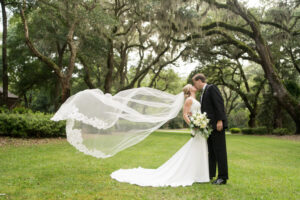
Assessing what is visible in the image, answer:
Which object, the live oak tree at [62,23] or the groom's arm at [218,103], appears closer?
the groom's arm at [218,103]

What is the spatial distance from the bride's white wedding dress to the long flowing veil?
2.38 feet

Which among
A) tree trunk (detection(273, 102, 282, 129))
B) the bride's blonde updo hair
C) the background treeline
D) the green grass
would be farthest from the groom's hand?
tree trunk (detection(273, 102, 282, 129))

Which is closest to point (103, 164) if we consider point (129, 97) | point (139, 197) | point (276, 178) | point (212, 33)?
point (129, 97)

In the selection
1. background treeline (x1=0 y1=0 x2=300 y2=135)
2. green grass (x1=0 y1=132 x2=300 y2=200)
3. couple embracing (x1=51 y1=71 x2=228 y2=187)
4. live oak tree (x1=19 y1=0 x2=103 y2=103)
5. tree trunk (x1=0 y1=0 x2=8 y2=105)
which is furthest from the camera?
tree trunk (x1=0 y1=0 x2=8 y2=105)

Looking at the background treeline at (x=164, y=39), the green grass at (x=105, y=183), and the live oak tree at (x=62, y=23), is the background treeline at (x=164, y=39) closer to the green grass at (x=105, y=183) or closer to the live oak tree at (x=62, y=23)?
the live oak tree at (x=62, y=23)

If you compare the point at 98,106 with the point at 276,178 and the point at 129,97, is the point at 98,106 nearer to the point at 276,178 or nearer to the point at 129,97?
the point at 129,97

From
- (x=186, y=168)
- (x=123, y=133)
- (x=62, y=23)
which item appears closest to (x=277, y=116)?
(x=62, y=23)

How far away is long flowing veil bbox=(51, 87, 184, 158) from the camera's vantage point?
16.6ft

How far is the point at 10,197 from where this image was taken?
393 centimetres

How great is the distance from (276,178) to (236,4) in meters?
13.3

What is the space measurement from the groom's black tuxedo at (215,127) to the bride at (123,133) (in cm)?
20

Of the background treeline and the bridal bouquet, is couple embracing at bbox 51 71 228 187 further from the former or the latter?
the background treeline

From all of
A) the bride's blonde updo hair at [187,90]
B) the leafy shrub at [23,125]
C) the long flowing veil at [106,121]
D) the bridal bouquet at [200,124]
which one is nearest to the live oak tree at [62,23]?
the leafy shrub at [23,125]

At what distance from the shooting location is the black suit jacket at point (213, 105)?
505 cm
